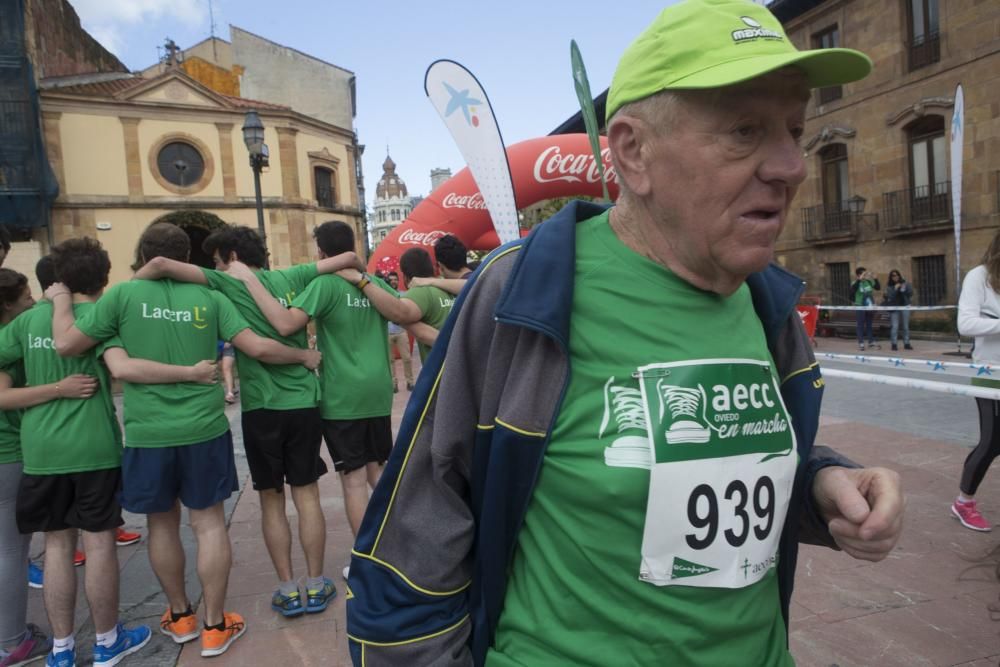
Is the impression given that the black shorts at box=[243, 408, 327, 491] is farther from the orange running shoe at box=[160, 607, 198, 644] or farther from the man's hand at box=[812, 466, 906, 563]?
the man's hand at box=[812, 466, 906, 563]

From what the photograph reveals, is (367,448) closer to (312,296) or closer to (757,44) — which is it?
(312,296)

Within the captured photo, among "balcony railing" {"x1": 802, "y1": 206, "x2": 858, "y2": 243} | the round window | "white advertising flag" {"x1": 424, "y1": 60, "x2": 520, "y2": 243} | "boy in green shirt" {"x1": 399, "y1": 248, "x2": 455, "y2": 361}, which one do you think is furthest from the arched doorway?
"boy in green shirt" {"x1": 399, "y1": 248, "x2": 455, "y2": 361}

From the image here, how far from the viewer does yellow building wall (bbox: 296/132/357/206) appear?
24.7m

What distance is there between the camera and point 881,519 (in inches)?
46.2

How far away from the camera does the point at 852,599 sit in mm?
3277

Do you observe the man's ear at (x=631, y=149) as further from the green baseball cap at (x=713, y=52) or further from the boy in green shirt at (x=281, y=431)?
the boy in green shirt at (x=281, y=431)

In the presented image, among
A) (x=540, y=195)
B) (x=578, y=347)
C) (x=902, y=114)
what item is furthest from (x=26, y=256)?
(x=902, y=114)

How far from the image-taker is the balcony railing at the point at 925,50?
647 inches

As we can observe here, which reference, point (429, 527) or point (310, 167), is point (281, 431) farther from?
point (310, 167)

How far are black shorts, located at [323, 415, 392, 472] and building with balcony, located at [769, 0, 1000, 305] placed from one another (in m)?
14.4

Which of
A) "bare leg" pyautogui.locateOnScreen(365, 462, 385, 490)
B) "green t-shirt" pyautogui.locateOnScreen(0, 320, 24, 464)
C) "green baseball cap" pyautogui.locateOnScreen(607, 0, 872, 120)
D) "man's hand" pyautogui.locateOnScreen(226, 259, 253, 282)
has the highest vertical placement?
"green baseball cap" pyautogui.locateOnScreen(607, 0, 872, 120)

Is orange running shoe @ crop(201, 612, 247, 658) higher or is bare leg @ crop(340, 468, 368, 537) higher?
bare leg @ crop(340, 468, 368, 537)

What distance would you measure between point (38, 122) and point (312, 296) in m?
21.7

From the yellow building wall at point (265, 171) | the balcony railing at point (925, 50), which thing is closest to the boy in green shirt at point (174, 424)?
the balcony railing at point (925, 50)
